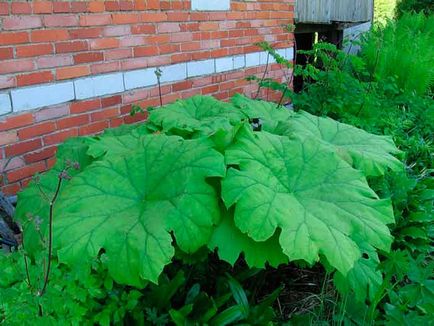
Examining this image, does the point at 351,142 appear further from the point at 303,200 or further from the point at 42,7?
the point at 42,7

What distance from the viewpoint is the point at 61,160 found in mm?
A: 2369

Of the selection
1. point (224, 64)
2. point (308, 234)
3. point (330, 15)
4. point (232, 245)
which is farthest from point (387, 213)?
point (330, 15)

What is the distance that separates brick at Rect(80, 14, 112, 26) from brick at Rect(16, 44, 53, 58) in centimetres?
33

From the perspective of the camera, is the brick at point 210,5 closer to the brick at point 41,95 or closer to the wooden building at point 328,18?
the brick at point 41,95

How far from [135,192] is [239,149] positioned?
1.54 feet

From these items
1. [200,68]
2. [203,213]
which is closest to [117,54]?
[200,68]

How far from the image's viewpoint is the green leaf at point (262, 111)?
2.90 metres

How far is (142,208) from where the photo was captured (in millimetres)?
1873

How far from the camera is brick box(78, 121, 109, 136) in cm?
338

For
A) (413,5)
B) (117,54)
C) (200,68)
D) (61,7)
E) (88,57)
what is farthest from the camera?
(413,5)

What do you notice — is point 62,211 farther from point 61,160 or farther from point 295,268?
point 295,268

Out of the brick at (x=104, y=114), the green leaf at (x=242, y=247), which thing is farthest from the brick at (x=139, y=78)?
the green leaf at (x=242, y=247)

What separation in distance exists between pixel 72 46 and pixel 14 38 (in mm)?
443

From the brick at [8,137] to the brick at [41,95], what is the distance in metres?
0.15
